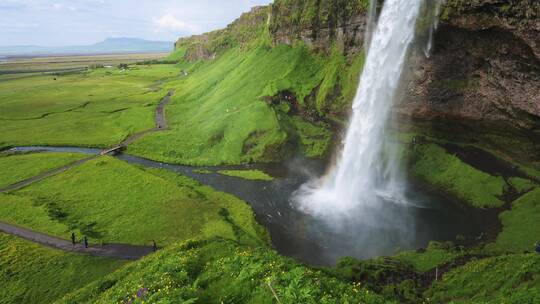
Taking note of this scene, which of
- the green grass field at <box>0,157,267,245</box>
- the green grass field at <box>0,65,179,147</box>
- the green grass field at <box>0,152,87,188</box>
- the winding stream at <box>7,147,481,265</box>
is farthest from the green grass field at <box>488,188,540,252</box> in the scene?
the green grass field at <box>0,65,179,147</box>

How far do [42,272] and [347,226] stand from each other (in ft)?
83.0

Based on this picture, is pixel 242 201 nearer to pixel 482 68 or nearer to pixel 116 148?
pixel 482 68

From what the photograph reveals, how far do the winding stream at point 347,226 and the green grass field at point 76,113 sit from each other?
37075 millimetres

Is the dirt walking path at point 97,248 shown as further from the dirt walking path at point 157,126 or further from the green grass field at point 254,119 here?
the dirt walking path at point 157,126

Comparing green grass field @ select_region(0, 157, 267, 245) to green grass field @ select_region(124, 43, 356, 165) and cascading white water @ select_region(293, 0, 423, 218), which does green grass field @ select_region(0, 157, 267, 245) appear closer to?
cascading white water @ select_region(293, 0, 423, 218)

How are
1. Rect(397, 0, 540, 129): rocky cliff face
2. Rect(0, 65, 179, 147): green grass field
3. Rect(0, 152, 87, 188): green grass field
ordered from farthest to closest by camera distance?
Rect(0, 65, 179, 147): green grass field
Rect(0, 152, 87, 188): green grass field
Rect(397, 0, 540, 129): rocky cliff face

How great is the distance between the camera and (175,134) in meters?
62.8

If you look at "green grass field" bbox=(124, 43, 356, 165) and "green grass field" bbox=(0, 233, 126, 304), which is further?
"green grass field" bbox=(124, 43, 356, 165)

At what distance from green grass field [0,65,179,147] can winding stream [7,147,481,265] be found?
37.1m

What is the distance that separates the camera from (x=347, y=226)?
32.8 metres

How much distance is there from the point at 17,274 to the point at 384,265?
88.4 ft

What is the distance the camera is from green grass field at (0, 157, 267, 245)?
105ft

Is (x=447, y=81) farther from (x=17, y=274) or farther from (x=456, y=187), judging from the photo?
(x=17, y=274)

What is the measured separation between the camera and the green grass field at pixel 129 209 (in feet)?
105
